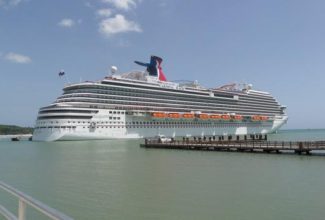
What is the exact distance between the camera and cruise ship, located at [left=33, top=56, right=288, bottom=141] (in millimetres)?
67312

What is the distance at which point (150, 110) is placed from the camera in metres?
81.3

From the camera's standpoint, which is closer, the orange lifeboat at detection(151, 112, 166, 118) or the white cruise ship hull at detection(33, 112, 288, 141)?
the white cruise ship hull at detection(33, 112, 288, 141)

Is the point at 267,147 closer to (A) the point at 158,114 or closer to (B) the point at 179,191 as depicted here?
(B) the point at 179,191

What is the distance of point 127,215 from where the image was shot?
13.5 metres

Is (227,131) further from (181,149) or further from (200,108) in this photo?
(181,149)

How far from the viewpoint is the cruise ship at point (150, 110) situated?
2650 inches

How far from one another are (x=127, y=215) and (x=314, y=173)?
47.4ft

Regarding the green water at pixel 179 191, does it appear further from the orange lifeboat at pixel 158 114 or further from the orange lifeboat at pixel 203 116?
the orange lifeboat at pixel 203 116

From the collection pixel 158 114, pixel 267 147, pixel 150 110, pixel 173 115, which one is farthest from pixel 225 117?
pixel 267 147

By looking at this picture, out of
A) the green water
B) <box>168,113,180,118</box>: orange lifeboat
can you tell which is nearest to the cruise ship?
<box>168,113,180,118</box>: orange lifeboat

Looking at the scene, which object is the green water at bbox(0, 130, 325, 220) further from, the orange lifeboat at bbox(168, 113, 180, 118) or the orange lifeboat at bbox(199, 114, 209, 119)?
the orange lifeboat at bbox(199, 114, 209, 119)

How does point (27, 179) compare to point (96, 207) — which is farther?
point (27, 179)

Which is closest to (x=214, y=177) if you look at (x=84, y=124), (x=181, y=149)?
(x=181, y=149)

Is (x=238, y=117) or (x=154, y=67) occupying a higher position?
(x=154, y=67)
